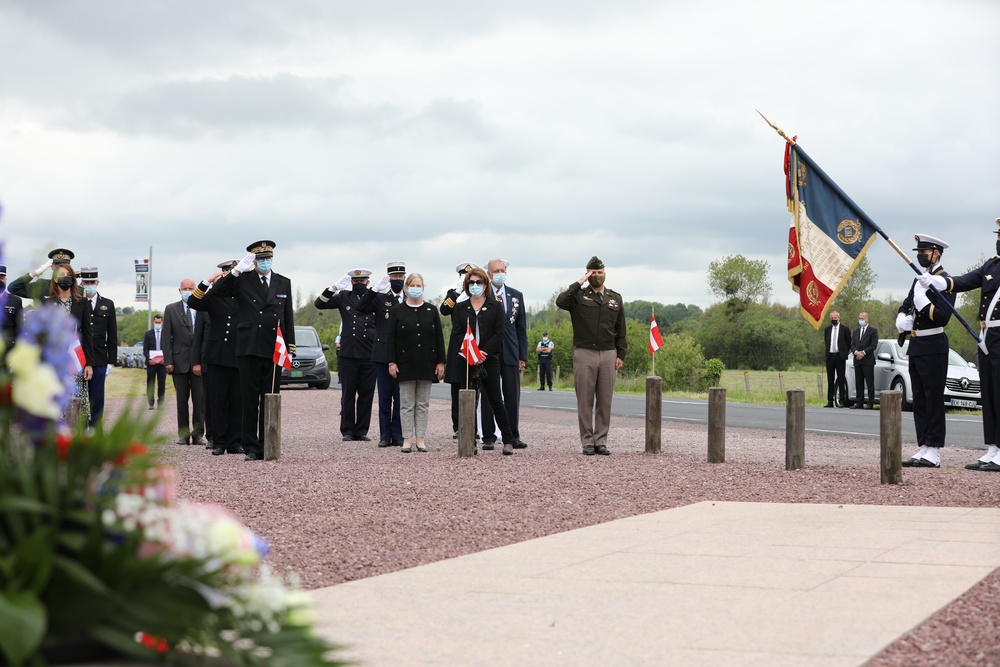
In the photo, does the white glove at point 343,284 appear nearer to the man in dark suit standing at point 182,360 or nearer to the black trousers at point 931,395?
the man in dark suit standing at point 182,360

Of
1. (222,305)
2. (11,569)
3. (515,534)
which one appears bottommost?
(515,534)

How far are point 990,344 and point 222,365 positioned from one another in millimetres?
8225

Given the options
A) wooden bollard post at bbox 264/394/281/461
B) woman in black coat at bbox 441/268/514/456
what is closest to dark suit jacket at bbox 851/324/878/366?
woman in black coat at bbox 441/268/514/456

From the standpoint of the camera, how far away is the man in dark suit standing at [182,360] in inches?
645

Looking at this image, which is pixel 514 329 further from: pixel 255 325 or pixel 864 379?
pixel 864 379

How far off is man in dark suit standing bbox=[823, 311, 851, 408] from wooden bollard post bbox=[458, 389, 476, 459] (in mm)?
15648

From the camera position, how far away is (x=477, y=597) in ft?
19.0

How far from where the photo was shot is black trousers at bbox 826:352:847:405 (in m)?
27.7

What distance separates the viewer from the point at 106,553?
2.09 metres

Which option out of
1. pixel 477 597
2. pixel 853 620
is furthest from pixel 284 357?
pixel 853 620

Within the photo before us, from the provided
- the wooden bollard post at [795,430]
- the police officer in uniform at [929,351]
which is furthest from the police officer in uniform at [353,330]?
the police officer in uniform at [929,351]

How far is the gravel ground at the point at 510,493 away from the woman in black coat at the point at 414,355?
42 cm

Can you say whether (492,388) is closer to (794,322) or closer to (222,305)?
(222,305)

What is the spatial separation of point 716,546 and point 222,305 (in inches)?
325
